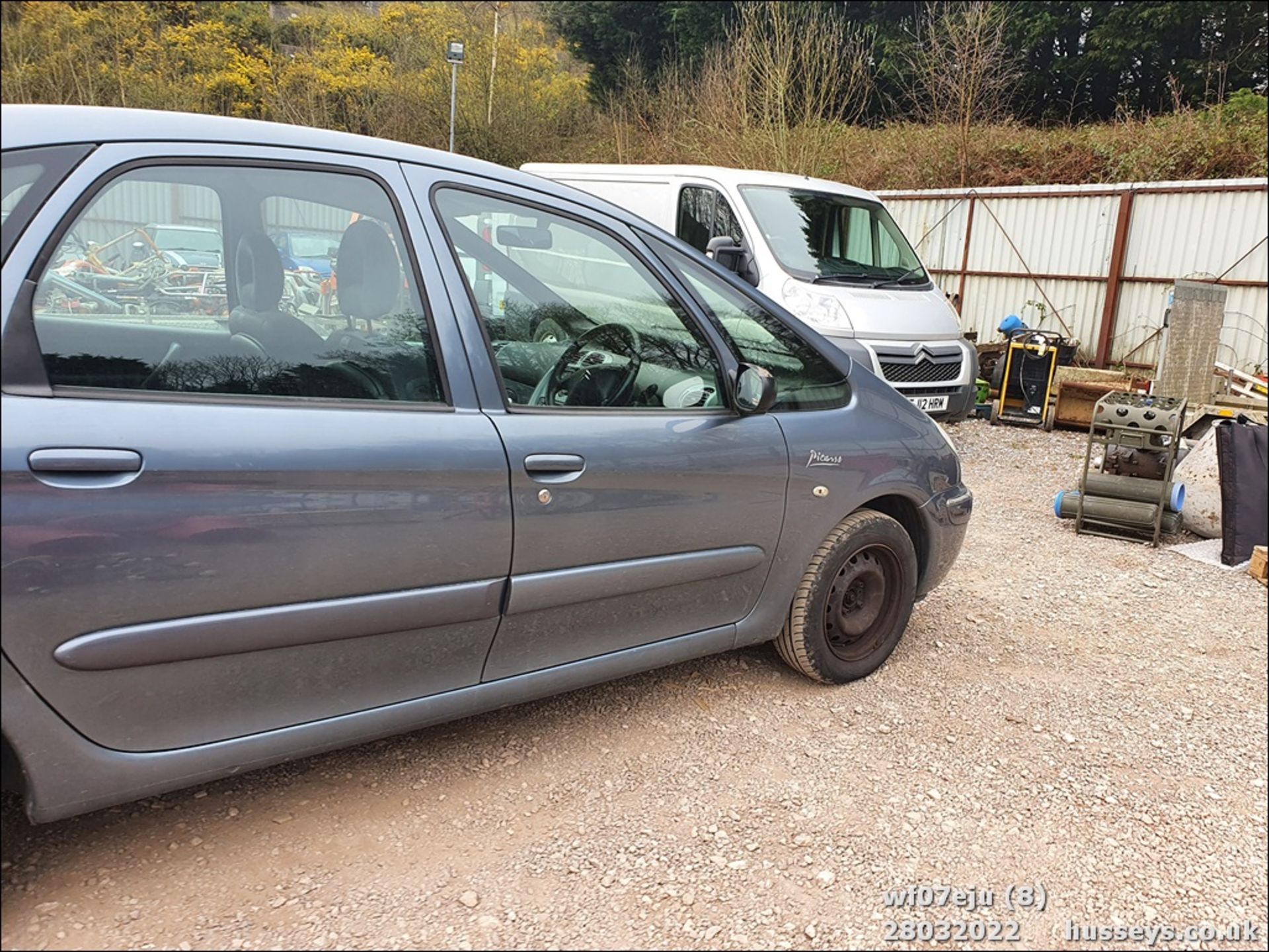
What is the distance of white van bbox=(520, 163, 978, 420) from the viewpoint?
749 centimetres

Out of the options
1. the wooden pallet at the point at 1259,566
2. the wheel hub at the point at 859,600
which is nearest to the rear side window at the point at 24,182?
the wooden pallet at the point at 1259,566

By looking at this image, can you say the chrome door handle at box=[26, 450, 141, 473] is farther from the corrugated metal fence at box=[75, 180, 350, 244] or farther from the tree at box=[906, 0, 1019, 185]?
the tree at box=[906, 0, 1019, 185]

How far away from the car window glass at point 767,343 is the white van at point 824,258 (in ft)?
13.9

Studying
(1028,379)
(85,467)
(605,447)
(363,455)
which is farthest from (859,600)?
(1028,379)

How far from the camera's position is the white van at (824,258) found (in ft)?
24.6

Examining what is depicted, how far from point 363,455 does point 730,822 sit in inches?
53.0

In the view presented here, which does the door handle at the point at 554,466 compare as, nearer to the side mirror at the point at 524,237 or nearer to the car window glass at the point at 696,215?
the side mirror at the point at 524,237

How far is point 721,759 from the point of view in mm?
2746

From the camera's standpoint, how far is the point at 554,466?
2.32m

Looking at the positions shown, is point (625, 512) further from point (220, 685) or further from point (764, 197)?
point (764, 197)

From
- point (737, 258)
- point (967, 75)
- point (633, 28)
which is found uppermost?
point (633, 28)

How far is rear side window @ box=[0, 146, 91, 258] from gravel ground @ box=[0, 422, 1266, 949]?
1.37 meters

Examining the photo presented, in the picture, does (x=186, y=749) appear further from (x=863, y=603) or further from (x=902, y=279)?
(x=902, y=279)

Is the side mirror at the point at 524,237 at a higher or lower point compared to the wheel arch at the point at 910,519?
higher
